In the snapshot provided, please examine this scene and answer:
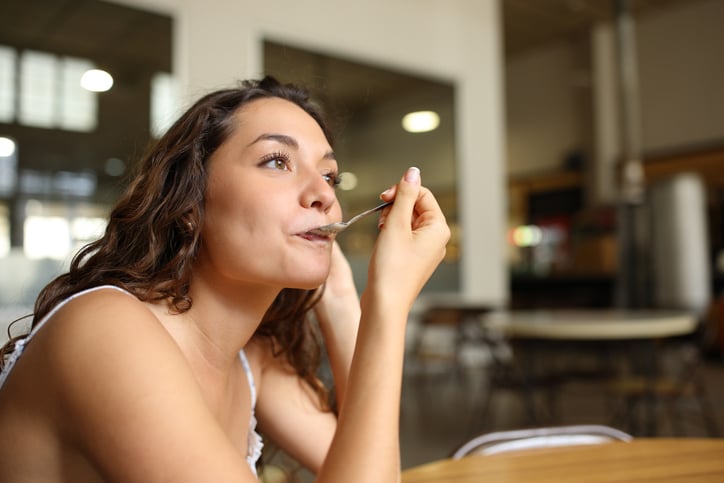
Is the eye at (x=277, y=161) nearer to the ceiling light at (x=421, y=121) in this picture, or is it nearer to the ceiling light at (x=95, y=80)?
the ceiling light at (x=95, y=80)

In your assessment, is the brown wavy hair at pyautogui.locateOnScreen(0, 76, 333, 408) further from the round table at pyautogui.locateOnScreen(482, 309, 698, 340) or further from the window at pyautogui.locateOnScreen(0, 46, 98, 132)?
the window at pyautogui.locateOnScreen(0, 46, 98, 132)

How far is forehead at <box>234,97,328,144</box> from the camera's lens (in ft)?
2.86

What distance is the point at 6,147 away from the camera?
158 inches

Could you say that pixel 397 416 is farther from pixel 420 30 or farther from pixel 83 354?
pixel 420 30

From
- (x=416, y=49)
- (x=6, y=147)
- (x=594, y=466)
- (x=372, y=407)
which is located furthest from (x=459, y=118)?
(x=372, y=407)

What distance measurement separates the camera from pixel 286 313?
3.45ft

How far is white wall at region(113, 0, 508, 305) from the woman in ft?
12.9

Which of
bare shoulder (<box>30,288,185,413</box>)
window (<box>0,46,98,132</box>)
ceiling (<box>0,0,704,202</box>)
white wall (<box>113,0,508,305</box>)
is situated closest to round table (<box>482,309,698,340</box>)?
ceiling (<box>0,0,704,202</box>)

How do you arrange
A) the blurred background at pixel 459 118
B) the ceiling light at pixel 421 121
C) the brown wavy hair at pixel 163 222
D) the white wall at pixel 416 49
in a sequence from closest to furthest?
the brown wavy hair at pixel 163 222, the blurred background at pixel 459 118, the white wall at pixel 416 49, the ceiling light at pixel 421 121

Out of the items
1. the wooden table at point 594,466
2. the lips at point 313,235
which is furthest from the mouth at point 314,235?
the wooden table at point 594,466

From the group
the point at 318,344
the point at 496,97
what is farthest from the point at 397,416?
the point at 496,97

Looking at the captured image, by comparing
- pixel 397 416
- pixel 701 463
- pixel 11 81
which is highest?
pixel 11 81

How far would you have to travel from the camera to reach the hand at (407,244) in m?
0.72

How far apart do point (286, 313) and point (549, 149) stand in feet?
35.8
